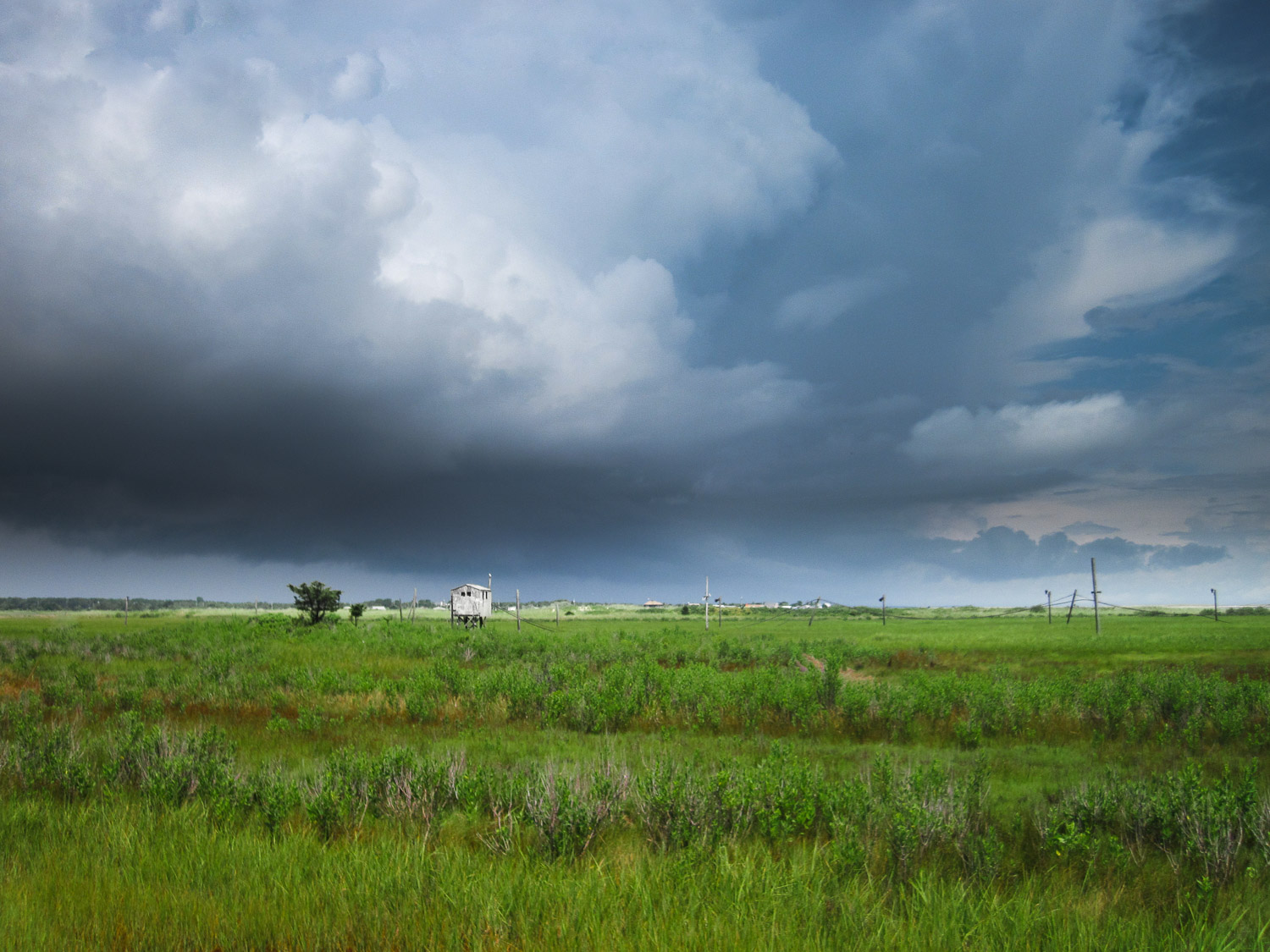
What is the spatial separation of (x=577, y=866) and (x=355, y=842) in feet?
6.64

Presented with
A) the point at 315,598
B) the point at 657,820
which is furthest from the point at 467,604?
the point at 657,820

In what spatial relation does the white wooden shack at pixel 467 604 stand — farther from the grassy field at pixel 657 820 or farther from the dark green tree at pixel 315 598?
the grassy field at pixel 657 820

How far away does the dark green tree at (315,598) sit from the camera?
48.6 m

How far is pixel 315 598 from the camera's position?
49.2 metres

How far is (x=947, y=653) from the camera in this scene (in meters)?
34.0

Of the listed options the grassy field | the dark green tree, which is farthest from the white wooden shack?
the grassy field

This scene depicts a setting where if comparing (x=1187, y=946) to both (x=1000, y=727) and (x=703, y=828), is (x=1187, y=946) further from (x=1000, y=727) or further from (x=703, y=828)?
(x=1000, y=727)

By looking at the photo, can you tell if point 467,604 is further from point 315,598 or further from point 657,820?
point 657,820

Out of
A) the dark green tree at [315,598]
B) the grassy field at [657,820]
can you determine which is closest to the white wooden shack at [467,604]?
the dark green tree at [315,598]

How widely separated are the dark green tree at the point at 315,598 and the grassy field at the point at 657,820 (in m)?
31.1

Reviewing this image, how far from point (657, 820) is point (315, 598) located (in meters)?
48.2

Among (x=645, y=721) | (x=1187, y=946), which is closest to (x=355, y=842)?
(x=1187, y=946)

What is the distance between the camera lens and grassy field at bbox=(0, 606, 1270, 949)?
4484 mm

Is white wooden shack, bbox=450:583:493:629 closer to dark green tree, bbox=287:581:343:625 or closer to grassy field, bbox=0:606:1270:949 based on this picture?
dark green tree, bbox=287:581:343:625
